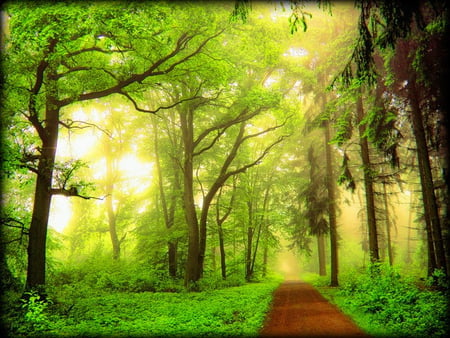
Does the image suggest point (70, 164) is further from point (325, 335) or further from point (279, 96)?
point (279, 96)

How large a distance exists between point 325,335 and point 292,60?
14821mm

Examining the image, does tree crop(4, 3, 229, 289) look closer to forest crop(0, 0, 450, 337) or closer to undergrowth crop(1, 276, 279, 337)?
forest crop(0, 0, 450, 337)

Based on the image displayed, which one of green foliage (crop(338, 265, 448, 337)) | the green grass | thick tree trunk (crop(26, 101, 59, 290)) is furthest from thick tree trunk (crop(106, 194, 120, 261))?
green foliage (crop(338, 265, 448, 337))

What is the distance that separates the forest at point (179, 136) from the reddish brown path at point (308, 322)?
47cm

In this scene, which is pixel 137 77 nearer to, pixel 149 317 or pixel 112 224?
pixel 149 317

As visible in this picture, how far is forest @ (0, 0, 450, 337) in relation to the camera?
22.5 feet

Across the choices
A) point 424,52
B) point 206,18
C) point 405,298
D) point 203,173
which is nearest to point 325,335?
point 405,298

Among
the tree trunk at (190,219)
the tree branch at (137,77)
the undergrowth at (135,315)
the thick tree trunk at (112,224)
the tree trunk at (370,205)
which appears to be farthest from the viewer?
the thick tree trunk at (112,224)

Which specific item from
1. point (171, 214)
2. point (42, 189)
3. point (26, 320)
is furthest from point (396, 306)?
point (171, 214)

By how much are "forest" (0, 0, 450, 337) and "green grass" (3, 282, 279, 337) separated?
0.23 ft

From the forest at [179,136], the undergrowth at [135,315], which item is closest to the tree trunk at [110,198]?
the forest at [179,136]

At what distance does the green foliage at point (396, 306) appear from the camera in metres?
6.18

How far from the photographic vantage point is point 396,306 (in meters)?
7.55

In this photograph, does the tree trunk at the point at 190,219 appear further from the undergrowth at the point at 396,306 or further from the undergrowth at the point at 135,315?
the undergrowth at the point at 396,306
